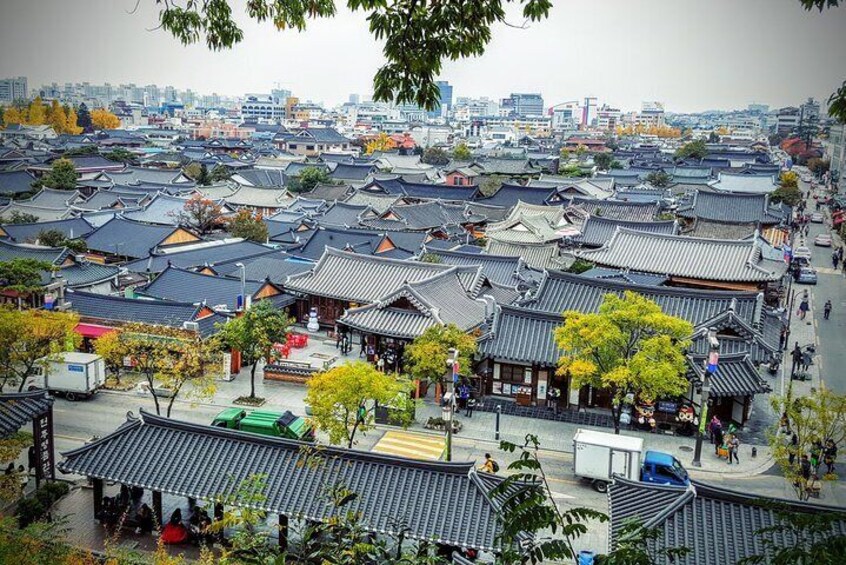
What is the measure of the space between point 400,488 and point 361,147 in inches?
6042

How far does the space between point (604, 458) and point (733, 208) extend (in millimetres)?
45902

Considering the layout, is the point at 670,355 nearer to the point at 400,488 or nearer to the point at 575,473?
the point at 575,473

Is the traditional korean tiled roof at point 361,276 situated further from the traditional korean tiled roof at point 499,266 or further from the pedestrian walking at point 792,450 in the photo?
the pedestrian walking at point 792,450

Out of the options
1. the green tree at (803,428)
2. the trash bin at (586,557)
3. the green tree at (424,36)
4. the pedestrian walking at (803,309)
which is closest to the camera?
the green tree at (424,36)

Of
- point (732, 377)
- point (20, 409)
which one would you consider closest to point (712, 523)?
point (732, 377)

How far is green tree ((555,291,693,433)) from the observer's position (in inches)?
1008

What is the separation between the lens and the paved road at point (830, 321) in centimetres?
3659

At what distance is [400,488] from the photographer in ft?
56.5

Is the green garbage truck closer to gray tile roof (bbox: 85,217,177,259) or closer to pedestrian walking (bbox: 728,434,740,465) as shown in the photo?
pedestrian walking (bbox: 728,434,740,465)

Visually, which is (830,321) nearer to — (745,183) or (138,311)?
(138,311)

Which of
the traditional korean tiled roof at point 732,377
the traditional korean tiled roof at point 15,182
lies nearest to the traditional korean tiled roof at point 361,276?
the traditional korean tiled roof at point 732,377

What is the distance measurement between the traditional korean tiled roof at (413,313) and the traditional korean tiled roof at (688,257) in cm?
1326

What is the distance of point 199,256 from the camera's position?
50281 mm

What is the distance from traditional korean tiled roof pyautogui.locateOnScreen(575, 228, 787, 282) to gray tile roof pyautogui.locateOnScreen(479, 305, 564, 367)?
1419 cm
